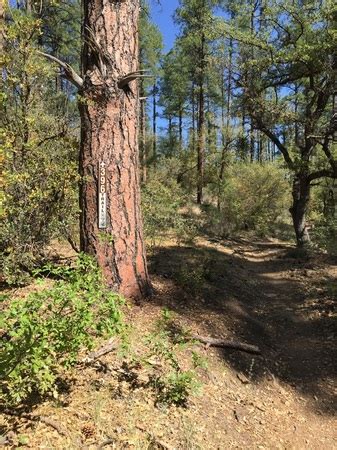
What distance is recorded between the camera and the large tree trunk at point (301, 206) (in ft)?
41.6

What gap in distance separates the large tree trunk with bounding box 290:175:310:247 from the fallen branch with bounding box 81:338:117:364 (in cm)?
1012

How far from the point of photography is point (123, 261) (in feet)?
15.3

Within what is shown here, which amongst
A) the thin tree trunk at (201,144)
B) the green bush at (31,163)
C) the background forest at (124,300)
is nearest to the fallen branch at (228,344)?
the background forest at (124,300)

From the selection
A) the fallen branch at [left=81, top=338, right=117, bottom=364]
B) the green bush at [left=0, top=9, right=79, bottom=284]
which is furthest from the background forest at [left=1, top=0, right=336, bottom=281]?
the fallen branch at [left=81, top=338, right=117, bottom=364]

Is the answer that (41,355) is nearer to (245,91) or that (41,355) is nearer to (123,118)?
(123,118)

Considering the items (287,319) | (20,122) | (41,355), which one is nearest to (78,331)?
(41,355)

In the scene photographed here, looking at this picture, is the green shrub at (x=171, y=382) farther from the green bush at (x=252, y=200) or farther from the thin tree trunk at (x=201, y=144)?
the thin tree trunk at (x=201, y=144)

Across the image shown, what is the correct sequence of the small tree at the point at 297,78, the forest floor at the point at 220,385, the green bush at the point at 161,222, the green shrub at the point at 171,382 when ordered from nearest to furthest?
the forest floor at the point at 220,385, the green shrub at the point at 171,382, the green bush at the point at 161,222, the small tree at the point at 297,78

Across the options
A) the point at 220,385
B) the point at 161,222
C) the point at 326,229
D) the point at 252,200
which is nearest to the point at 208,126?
the point at 252,200

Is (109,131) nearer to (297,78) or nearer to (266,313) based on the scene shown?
(266,313)

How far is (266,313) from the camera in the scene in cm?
642

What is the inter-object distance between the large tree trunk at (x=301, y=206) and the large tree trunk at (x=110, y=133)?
9.29 metres

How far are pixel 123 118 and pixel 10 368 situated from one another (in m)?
3.16

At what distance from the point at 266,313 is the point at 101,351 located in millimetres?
3570
